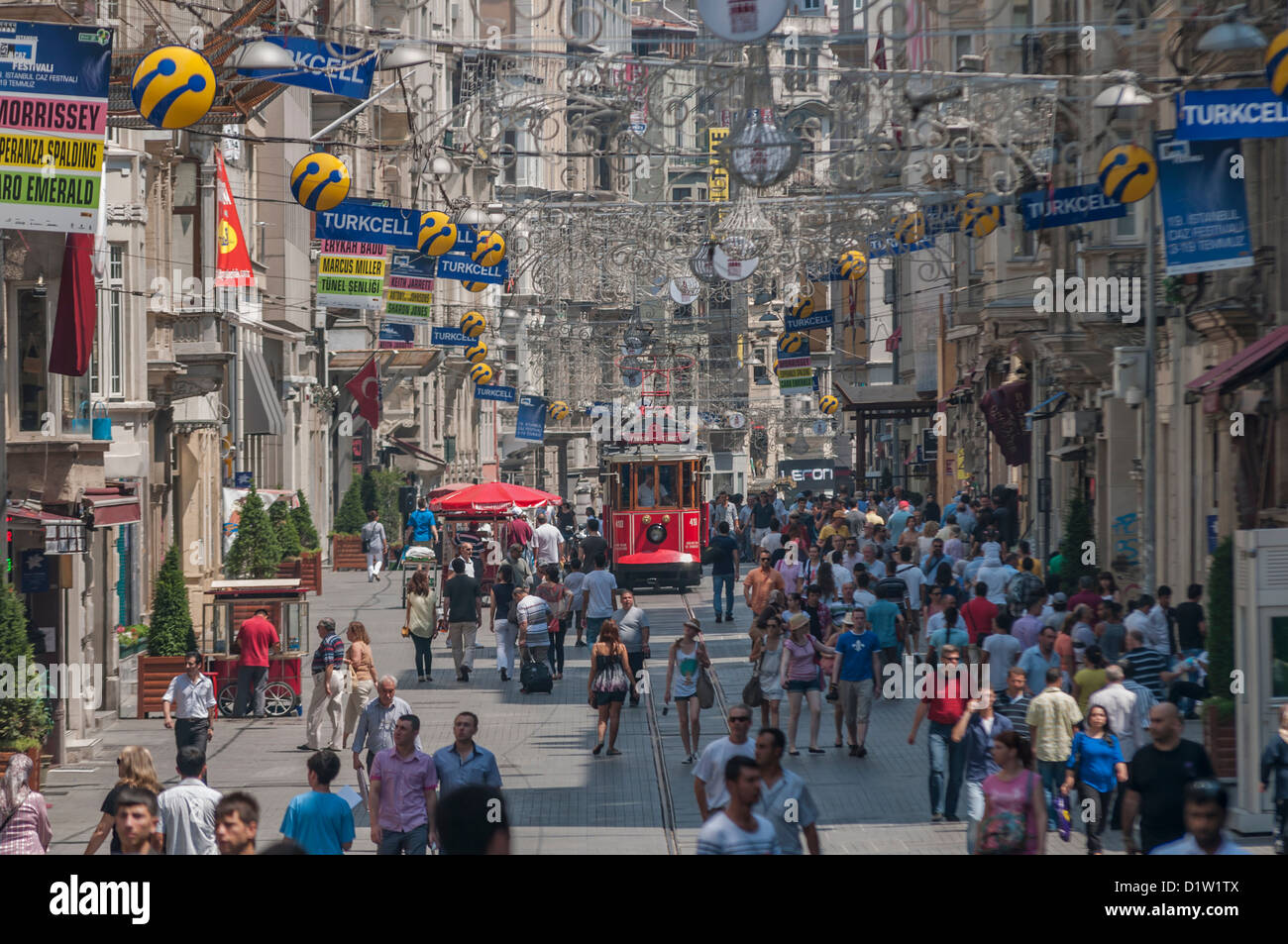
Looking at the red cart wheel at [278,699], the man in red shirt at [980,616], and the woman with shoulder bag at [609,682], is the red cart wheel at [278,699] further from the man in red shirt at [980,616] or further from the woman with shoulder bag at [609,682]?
the man in red shirt at [980,616]

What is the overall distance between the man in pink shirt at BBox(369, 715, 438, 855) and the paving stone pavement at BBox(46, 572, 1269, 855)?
104 inches

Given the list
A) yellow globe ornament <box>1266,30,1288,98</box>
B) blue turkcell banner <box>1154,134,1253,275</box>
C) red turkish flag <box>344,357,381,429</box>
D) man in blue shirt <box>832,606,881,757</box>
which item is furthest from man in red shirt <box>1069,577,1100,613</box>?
red turkish flag <box>344,357,381,429</box>

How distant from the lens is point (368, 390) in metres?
47.3

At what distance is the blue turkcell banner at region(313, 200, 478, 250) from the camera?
21859mm

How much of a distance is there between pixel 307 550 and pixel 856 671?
21.7 metres

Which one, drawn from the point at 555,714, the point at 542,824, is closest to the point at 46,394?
the point at 555,714

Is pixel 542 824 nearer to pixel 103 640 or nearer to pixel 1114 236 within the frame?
pixel 103 640

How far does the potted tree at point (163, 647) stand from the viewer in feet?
72.3

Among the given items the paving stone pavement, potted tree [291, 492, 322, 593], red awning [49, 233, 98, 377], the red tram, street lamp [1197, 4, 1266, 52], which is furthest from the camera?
the red tram

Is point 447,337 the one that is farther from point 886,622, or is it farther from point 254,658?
point 886,622

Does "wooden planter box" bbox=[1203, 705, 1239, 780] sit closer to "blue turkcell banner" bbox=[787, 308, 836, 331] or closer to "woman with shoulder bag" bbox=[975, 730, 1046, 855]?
"woman with shoulder bag" bbox=[975, 730, 1046, 855]

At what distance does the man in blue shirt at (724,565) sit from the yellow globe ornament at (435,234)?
338 inches
